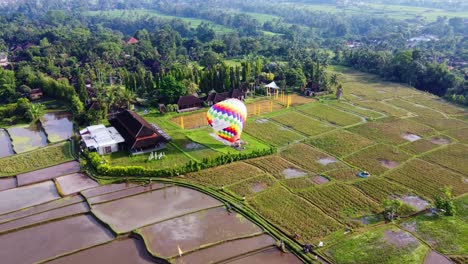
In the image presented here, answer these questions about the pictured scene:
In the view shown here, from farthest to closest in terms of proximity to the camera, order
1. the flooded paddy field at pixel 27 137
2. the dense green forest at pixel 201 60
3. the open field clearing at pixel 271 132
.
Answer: the dense green forest at pixel 201 60, the open field clearing at pixel 271 132, the flooded paddy field at pixel 27 137

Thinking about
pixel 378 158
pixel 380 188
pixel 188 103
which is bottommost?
pixel 380 188

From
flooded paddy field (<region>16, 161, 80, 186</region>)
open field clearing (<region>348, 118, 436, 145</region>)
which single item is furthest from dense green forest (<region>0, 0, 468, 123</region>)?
open field clearing (<region>348, 118, 436, 145</region>)

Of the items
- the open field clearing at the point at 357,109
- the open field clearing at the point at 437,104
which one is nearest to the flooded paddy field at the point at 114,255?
the open field clearing at the point at 357,109

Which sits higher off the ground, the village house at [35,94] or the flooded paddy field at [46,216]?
the village house at [35,94]

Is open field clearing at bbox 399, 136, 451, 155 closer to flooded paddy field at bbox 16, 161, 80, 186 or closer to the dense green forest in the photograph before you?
the dense green forest

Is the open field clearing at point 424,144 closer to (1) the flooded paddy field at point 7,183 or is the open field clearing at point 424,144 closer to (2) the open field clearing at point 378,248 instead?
(2) the open field clearing at point 378,248

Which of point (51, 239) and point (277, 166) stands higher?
point (277, 166)

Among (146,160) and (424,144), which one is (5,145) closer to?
(146,160)

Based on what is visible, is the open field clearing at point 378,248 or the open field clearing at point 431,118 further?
the open field clearing at point 431,118

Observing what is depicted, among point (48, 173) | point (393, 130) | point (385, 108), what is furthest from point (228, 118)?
point (385, 108)
